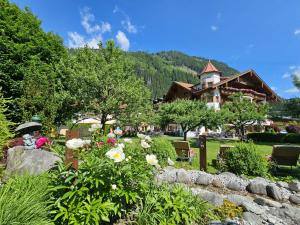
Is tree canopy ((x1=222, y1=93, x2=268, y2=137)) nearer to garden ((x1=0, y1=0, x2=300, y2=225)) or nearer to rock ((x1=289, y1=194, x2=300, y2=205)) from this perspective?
garden ((x1=0, y1=0, x2=300, y2=225))

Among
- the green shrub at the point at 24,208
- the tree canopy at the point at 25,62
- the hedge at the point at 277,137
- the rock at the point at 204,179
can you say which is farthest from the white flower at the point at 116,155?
the hedge at the point at 277,137

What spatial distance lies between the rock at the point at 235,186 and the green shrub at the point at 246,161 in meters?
1.51

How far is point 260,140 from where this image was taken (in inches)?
1206

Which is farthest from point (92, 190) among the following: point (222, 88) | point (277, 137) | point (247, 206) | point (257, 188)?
point (222, 88)

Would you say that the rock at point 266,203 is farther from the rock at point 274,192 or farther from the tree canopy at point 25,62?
the tree canopy at point 25,62

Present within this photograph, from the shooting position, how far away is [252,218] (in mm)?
4598

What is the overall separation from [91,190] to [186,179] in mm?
4692

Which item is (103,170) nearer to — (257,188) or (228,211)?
(228,211)

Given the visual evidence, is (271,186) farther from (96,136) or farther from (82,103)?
(82,103)

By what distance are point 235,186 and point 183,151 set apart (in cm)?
445

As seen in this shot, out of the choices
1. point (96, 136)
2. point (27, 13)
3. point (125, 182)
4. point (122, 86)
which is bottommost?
point (125, 182)

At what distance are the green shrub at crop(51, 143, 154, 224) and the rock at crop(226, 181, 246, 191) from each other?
4257 millimetres

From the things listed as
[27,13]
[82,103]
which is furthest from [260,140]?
[27,13]

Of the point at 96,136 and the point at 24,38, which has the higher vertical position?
the point at 24,38
